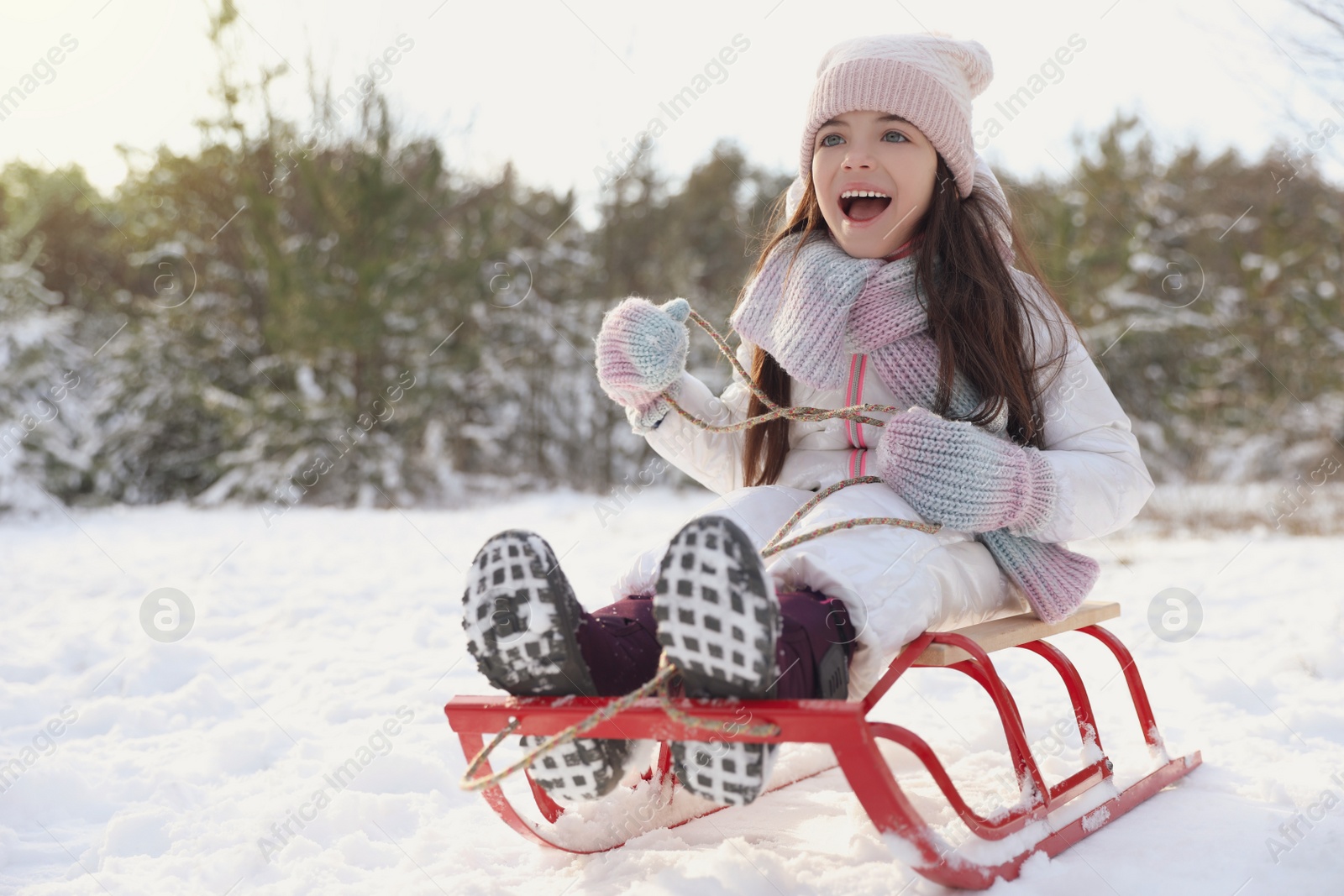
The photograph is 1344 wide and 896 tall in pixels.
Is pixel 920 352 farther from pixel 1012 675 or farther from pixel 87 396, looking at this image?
pixel 87 396

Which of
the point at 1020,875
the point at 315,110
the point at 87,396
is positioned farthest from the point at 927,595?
the point at 87,396

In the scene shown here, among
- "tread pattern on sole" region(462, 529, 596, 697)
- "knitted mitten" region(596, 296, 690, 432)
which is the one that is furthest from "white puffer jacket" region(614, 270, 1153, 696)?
"tread pattern on sole" region(462, 529, 596, 697)

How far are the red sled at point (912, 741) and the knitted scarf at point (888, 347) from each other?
8 centimetres

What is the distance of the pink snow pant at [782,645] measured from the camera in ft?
4.22

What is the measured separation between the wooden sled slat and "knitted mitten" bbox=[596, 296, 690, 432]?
0.68m

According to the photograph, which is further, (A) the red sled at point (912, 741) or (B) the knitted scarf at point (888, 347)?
(B) the knitted scarf at point (888, 347)

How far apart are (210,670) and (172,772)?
0.75 metres

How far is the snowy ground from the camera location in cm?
149

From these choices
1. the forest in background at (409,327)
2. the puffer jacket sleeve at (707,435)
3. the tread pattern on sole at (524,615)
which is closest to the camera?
the tread pattern on sole at (524,615)

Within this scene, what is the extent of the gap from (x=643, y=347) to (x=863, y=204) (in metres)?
0.48

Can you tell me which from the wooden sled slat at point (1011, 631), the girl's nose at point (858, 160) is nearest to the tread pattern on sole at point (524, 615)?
the wooden sled slat at point (1011, 631)

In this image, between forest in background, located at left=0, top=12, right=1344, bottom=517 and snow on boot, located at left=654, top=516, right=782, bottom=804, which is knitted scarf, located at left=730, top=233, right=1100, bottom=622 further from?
forest in background, located at left=0, top=12, right=1344, bottom=517

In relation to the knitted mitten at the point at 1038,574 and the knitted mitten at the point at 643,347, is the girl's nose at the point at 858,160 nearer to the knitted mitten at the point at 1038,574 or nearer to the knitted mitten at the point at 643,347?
the knitted mitten at the point at 643,347

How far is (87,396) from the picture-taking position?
26.9 feet
